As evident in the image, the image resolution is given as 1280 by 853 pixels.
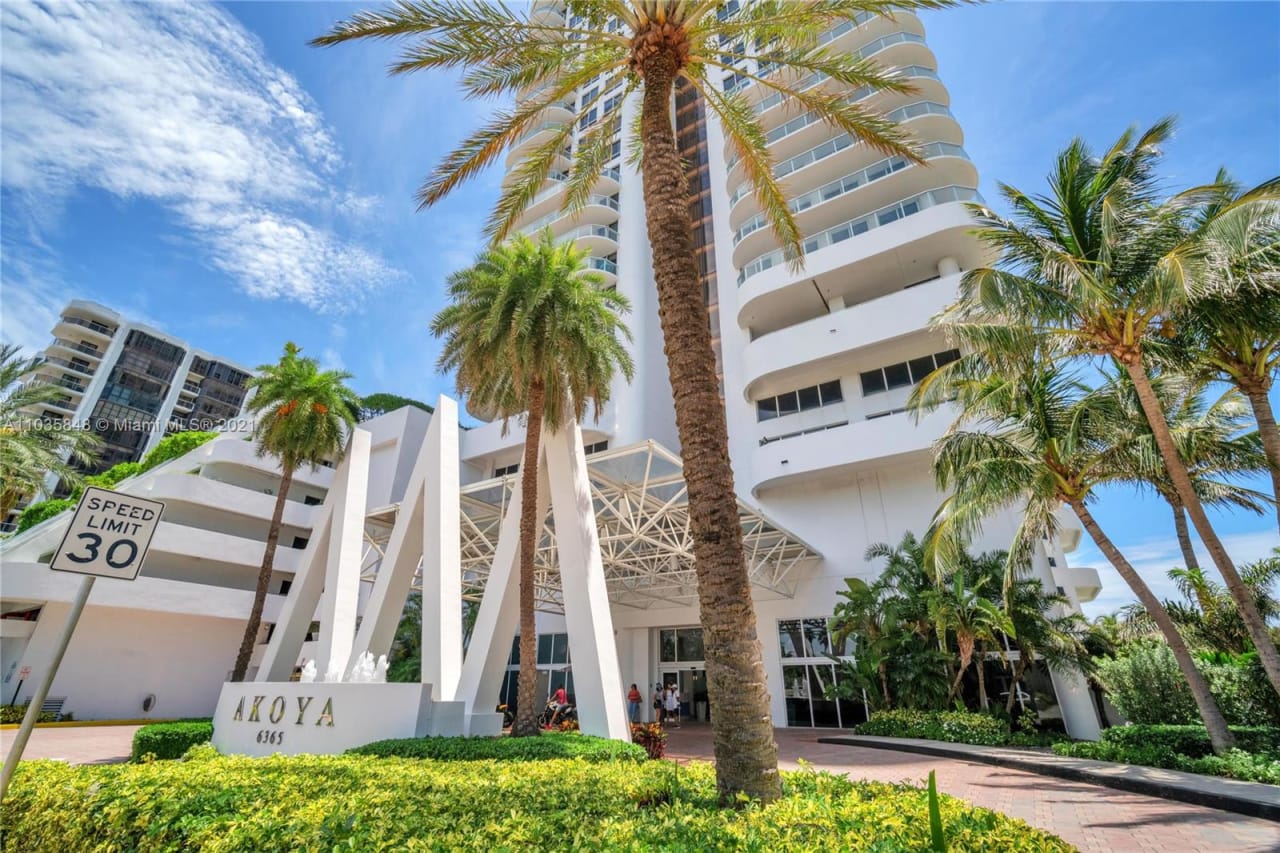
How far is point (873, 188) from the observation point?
91.1 ft

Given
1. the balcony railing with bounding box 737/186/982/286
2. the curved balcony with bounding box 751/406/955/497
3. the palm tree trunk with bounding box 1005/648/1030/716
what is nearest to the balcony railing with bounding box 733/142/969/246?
the balcony railing with bounding box 737/186/982/286

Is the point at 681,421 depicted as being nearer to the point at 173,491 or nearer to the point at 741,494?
the point at 741,494

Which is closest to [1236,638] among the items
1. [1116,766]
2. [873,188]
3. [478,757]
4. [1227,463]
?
[1227,463]

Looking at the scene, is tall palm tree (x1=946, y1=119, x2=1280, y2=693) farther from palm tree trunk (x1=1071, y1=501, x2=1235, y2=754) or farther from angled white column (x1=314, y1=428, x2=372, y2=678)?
angled white column (x1=314, y1=428, x2=372, y2=678)

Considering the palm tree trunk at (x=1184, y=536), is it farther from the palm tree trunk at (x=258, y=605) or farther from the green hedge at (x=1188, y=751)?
the palm tree trunk at (x=258, y=605)

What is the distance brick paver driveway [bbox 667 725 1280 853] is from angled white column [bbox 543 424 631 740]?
364 centimetres

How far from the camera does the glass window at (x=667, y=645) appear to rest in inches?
1115

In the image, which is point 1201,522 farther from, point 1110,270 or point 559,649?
point 559,649

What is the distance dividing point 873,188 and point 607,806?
97.8ft

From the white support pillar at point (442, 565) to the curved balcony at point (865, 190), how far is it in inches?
821

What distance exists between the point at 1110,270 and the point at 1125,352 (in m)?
1.71

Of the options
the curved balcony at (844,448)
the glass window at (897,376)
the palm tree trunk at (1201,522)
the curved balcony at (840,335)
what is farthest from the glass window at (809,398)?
the palm tree trunk at (1201,522)

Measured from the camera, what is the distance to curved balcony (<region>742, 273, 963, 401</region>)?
23.9m

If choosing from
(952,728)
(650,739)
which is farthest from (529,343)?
(952,728)
